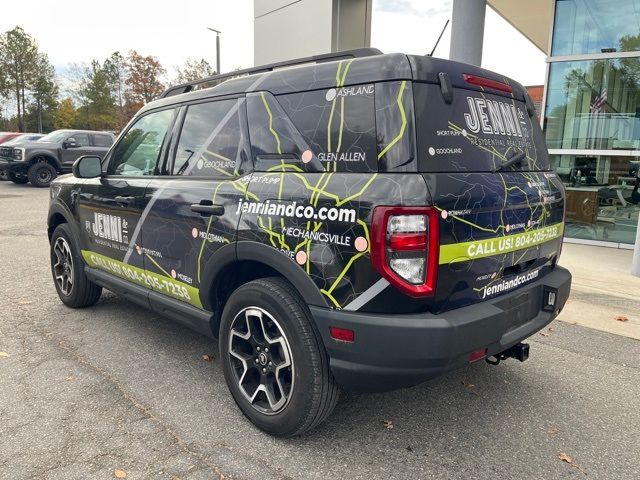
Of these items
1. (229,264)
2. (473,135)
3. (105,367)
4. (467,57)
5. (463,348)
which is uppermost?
(467,57)

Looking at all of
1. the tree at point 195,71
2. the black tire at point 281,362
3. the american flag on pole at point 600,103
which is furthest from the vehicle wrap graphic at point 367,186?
the tree at point 195,71

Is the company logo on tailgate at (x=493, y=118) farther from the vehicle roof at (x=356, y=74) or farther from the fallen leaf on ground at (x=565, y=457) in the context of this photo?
the fallen leaf on ground at (x=565, y=457)

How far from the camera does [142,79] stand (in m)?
41.8

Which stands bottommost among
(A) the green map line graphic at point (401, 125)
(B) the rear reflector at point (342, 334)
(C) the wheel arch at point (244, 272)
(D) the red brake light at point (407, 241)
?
(B) the rear reflector at point (342, 334)

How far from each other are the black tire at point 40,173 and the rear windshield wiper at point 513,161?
57.4 feet

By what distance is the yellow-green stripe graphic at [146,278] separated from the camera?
3203mm

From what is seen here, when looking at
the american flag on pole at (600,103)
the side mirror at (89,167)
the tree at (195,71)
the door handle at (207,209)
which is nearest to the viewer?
the door handle at (207,209)

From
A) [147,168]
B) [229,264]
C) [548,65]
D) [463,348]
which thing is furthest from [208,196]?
[548,65]

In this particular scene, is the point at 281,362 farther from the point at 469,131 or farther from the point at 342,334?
the point at 469,131

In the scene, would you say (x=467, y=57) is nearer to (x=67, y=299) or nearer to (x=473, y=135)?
(x=473, y=135)

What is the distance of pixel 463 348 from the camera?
2242mm

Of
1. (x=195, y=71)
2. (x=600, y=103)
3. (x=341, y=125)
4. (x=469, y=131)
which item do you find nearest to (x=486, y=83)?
(x=469, y=131)

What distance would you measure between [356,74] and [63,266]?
147 inches

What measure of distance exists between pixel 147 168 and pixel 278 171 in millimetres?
1492
